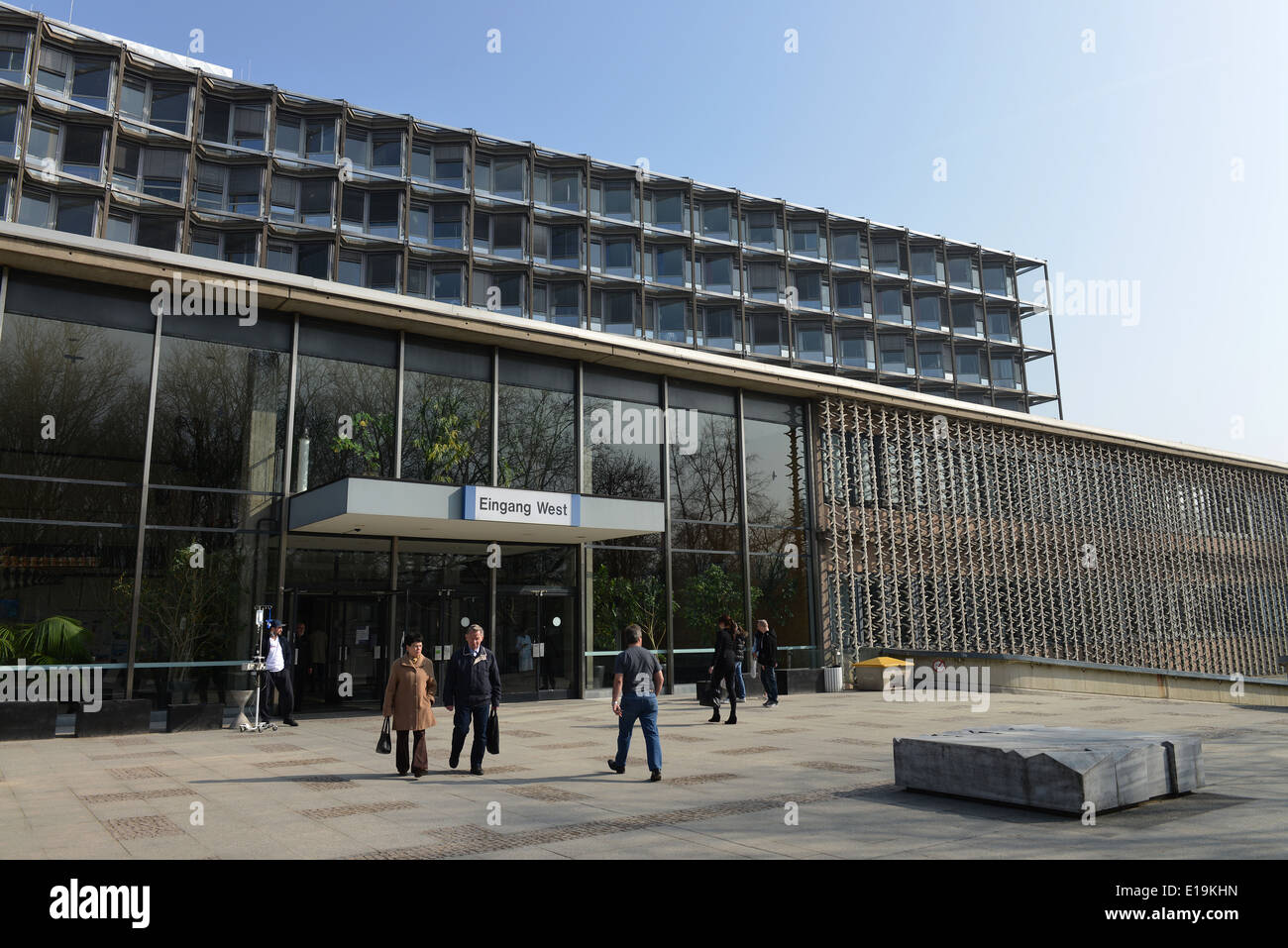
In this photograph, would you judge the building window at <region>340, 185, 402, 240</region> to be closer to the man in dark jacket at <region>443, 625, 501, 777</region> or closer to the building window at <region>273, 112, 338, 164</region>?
the building window at <region>273, 112, 338, 164</region>

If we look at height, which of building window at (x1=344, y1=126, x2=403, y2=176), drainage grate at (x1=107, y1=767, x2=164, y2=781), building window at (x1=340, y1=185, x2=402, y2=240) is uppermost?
building window at (x1=344, y1=126, x2=403, y2=176)

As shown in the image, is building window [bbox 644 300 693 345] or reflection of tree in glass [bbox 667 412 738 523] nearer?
reflection of tree in glass [bbox 667 412 738 523]

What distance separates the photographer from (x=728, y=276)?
5875 cm

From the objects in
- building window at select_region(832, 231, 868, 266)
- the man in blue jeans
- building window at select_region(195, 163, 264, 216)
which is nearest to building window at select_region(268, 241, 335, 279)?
building window at select_region(195, 163, 264, 216)

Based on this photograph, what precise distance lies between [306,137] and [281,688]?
146ft

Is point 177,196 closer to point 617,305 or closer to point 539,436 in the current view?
point 617,305

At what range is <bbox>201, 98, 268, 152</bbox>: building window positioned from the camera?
49156mm

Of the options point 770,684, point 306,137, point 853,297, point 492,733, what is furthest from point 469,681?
point 853,297

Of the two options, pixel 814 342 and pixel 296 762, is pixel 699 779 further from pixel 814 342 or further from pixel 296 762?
pixel 814 342

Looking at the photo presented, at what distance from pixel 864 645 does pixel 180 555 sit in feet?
52.7

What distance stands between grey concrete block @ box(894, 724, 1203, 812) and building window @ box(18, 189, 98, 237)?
159 feet

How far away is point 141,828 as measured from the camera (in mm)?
7113

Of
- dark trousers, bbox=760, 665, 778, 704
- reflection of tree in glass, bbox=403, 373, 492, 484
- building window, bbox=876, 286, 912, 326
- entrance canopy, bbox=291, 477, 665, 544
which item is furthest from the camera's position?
building window, bbox=876, 286, 912, 326
